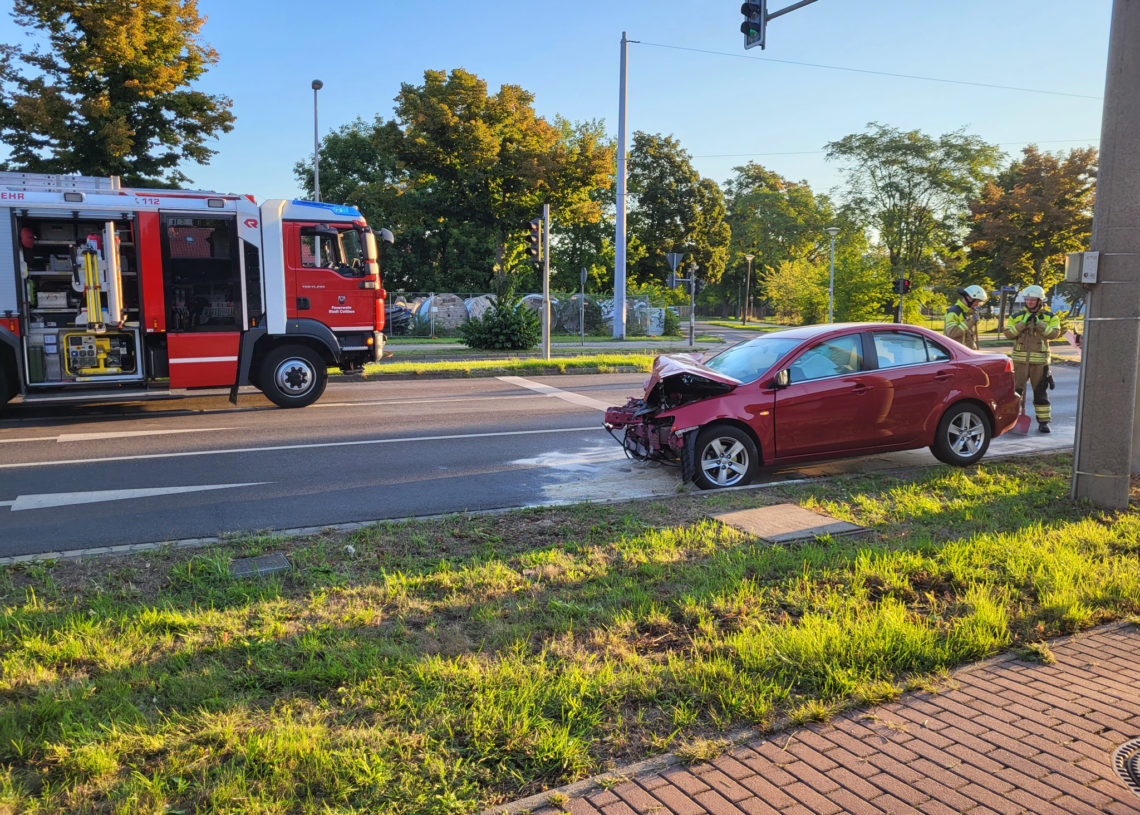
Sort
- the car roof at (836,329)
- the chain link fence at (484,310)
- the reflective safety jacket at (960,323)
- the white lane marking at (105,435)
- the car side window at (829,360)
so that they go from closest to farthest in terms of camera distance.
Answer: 1. the car side window at (829,360)
2. the car roof at (836,329)
3. the white lane marking at (105,435)
4. the reflective safety jacket at (960,323)
5. the chain link fence at (484,310)

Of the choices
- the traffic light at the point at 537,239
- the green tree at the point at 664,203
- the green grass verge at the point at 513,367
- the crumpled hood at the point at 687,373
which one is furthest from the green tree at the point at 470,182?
the crumpled hood at the point at 687,373

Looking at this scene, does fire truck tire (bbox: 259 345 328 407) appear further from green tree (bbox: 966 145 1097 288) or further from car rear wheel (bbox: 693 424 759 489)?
green tree (bbox: 966 145 1097 288)

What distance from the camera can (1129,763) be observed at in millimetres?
2988

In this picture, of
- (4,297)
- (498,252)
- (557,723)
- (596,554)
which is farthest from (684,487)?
(498,252)

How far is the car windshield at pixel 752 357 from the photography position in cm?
778

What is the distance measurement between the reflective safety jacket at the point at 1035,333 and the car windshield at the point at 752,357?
4.51 m

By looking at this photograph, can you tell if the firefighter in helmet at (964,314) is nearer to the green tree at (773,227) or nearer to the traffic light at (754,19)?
the traffic light at (754,19)

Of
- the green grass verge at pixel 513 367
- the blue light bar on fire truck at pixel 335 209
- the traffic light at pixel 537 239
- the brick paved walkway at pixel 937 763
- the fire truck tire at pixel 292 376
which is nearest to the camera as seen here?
the brick paved walkway at pixel 937 763

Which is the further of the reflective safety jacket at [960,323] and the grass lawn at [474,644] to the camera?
the reflective safety jacket at [960,323]

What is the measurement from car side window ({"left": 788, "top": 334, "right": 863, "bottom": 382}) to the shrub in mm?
18037

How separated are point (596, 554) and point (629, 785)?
2548mm

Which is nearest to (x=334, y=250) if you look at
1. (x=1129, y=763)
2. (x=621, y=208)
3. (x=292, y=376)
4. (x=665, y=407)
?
(x=292, y=376)

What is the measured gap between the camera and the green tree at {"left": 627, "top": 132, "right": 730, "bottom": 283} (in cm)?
5962

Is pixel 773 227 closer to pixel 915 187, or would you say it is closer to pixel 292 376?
pixel 915 187
